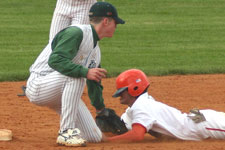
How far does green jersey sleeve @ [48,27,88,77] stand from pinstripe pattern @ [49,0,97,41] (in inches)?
77.9

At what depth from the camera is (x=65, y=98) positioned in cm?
554

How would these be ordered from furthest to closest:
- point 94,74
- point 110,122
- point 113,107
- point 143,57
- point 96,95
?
point 143,57 → point 113,107 → point 96,95 → point 110,122 → point 94,74

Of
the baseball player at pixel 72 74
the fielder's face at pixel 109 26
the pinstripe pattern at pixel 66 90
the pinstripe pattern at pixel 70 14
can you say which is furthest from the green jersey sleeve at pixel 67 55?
the pinstripe pattern at pixel 70 14

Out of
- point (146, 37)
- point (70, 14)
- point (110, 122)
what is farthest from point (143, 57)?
point (110, 122)

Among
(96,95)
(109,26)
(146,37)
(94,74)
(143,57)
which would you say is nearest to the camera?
(94,74)

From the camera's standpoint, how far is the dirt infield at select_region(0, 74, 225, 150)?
555cm

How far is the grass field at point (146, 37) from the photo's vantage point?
10828 mm

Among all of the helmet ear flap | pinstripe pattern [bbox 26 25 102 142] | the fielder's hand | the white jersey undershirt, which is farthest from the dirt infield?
the fielder's hand

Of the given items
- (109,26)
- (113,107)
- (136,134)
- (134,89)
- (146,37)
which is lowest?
(146,37)

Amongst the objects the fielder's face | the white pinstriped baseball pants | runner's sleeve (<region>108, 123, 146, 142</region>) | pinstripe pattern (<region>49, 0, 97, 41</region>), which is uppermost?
the fielder's face

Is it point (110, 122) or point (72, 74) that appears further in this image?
point (110, 122)

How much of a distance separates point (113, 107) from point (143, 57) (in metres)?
3.87

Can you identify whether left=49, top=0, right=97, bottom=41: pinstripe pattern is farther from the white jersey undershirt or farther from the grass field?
the grass field

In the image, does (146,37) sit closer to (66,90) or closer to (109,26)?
(109,26)
